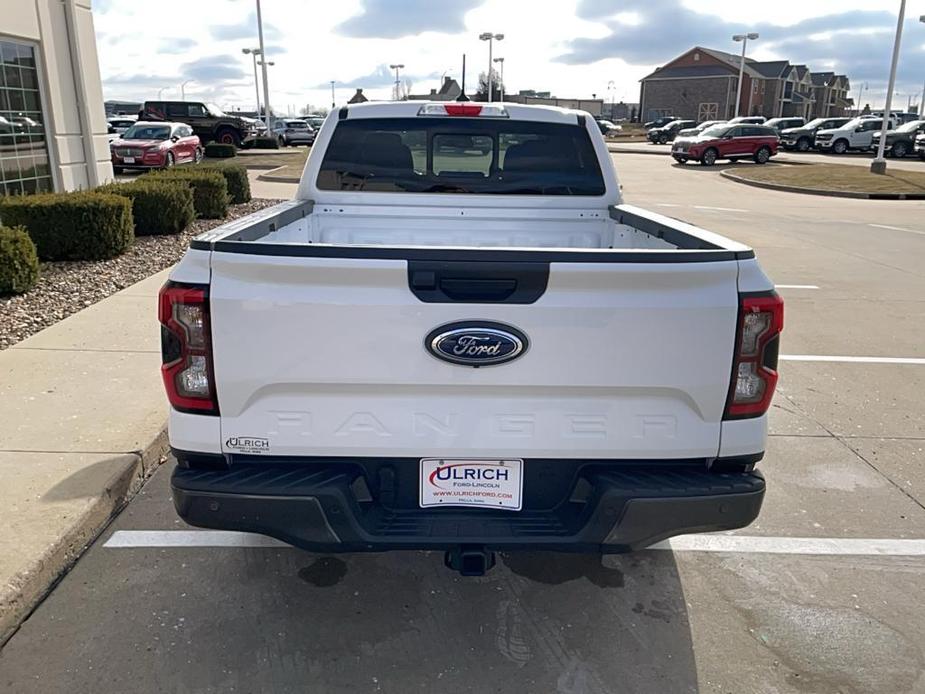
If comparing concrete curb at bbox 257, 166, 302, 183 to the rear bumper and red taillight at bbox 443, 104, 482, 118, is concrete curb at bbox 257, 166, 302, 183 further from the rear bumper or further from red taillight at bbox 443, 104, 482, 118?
the rear bumper

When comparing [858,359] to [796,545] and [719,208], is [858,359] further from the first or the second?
[719,208]

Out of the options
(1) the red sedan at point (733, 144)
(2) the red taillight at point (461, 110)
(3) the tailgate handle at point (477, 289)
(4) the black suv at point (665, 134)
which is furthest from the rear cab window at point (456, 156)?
(4) the black suv at point (665, 134)

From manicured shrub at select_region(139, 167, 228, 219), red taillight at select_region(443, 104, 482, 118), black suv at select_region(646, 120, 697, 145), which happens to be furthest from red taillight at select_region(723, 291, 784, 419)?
black suv at select_region(646, 120, 697, 145)

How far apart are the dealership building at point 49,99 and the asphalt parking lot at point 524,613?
936 cm

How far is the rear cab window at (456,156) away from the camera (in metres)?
4.39

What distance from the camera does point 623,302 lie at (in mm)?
2432

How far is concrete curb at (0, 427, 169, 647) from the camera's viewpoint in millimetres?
2984

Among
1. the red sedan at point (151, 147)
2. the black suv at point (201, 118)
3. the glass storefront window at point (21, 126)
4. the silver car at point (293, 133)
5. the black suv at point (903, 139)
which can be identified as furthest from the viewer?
the silver car at point (293, 133)

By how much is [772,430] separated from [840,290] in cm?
528

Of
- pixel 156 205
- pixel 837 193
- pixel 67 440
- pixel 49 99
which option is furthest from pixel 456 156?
pixel 837 193

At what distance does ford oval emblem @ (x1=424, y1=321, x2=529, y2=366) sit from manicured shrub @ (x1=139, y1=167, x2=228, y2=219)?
451 inches

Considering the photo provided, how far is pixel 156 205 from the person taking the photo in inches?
433

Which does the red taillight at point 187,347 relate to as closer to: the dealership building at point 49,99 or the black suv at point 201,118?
the dealership building at point 49,99

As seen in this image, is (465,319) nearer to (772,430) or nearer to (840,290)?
(772,430)
